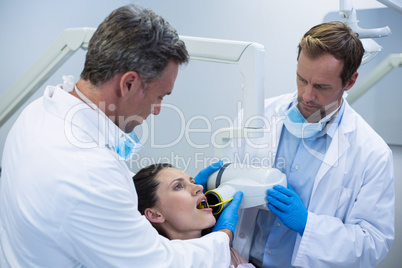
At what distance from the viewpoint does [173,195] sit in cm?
152

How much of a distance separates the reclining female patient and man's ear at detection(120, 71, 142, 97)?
0.61 meters

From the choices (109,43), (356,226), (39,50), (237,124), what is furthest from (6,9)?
(356,226)

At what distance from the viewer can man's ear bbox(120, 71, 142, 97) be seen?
986mm

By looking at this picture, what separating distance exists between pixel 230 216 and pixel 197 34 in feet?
5.90

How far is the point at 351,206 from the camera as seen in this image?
151cm

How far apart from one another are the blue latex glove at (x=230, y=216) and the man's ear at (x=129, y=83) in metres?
0.63

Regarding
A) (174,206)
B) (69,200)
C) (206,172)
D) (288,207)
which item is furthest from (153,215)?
(69,200)

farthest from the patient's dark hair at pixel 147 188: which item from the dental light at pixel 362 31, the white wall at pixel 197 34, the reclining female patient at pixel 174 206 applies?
the white wall at pixel 197 34

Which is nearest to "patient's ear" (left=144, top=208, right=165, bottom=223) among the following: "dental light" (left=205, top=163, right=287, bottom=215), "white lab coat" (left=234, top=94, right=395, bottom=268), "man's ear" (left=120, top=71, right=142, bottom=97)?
"dental light" (left=205, top=163, right=287, bottom=215)

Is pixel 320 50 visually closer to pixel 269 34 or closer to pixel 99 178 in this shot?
pixel 99 178

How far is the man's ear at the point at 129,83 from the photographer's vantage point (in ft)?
3.24

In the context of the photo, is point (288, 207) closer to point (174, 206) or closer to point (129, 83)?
point (174, 206)

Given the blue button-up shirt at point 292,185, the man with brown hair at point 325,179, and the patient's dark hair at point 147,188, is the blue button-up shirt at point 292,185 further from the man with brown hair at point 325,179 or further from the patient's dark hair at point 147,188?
the patient's dark hair at point 147,188

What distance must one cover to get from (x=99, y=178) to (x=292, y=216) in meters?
0.78
